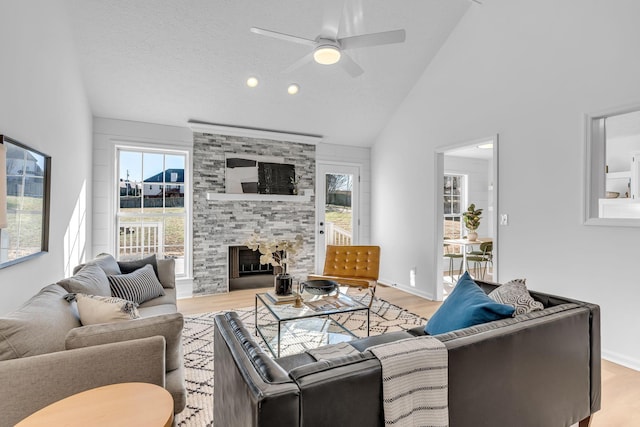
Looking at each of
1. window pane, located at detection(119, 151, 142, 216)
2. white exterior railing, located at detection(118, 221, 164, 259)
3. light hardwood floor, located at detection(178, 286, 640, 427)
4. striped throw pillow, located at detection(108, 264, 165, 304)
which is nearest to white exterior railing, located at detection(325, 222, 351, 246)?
light hardwood floor, located at detection(178, 286, 640, 427)

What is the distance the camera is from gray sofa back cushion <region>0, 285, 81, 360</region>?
1.31 m

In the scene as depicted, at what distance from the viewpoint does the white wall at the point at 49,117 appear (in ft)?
6.39

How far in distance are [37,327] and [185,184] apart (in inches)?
136

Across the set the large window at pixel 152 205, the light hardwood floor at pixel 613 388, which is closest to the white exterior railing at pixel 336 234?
the light hardwood floor at pixel 613 388

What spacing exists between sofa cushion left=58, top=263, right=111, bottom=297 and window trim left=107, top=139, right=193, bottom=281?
1999 millimetres

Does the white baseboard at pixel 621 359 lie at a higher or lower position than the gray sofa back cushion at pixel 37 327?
lower

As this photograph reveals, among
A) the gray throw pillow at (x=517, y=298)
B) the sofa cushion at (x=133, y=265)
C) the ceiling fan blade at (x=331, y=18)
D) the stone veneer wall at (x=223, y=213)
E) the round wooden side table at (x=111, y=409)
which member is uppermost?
the ceiling fan blade at (x=331, y=18)

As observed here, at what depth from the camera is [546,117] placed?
3.12 m

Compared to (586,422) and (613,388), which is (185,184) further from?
(613,388)

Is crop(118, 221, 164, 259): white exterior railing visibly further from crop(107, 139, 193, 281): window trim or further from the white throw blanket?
the white throw blanket

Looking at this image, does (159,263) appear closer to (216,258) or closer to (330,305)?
(216,258)

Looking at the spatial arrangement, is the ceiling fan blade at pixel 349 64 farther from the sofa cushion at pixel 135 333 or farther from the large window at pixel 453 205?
the large window at pixel 453 205

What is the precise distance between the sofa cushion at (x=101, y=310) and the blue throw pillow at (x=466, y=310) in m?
1.73

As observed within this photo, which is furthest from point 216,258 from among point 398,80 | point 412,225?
point 398,80
